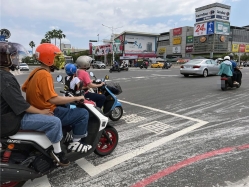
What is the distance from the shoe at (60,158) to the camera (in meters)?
2.65

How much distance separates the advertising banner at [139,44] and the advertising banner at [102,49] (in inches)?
221

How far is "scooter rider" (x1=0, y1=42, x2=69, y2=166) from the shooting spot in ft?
7.20

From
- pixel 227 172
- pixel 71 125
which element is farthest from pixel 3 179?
pixel 227 172

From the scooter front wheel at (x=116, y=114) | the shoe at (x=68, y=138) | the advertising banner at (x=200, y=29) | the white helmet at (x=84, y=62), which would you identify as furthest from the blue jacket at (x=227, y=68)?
the advertising banner at (x=200, y=29)

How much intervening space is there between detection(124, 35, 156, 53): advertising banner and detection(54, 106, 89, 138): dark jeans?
73.9 metres

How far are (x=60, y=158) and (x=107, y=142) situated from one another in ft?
3.25

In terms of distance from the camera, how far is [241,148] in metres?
3.64

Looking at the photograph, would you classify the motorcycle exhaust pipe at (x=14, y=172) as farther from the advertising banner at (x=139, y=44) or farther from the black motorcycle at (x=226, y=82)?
the advertising banner at (x=139, y=44)

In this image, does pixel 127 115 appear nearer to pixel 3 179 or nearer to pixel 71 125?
pixel 71 125

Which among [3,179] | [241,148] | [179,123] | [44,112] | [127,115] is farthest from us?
[127,115]

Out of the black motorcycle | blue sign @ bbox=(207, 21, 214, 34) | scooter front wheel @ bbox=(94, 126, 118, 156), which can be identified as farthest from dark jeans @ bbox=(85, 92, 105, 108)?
blue sign @ bbox=(207, 21, 214, 34)

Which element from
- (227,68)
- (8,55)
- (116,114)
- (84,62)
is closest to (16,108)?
(8,55)

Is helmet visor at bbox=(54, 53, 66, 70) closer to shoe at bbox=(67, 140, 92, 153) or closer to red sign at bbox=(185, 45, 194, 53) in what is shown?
shoe at bbox=(67, 140, 92, 153)

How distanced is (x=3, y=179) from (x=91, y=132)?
49.1 inches
